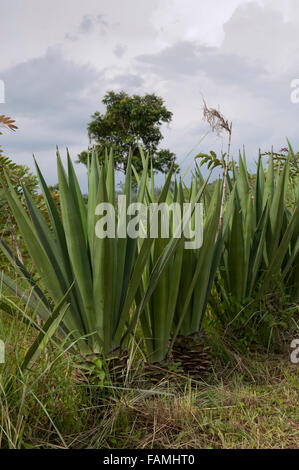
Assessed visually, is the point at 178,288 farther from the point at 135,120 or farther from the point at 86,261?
the point at 135,120

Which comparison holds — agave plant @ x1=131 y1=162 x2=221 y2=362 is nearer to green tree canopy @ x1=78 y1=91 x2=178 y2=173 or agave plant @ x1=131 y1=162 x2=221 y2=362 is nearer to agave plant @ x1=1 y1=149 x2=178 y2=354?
agave plant @ x1=1 y1=149 x2=178 y2=354

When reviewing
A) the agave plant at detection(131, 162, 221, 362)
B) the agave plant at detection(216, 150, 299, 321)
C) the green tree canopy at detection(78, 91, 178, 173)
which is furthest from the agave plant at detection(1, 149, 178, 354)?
the green tree canopy at detection(78, 91, 178, 173)

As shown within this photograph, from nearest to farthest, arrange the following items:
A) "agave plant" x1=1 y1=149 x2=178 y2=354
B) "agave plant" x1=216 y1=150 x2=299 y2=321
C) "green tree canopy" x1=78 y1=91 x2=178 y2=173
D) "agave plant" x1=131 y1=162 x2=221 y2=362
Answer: "agave plant" x1=1 y1=149 x2=178 y2=354
"agave plant" x1=131 y1=162 x2=221 y2=362
"agave plant" x1=216 y1=150 x2=299 y2=321
"green tree canopy" x1=78 y1=91 x2=178 y2=173

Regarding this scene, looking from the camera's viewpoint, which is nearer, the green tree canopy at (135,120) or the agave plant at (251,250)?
the agave plant at (251,250)

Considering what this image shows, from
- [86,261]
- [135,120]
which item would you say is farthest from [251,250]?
[135,120]

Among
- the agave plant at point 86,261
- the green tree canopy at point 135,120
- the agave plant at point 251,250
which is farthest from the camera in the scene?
the green tree canopy at point 135,120

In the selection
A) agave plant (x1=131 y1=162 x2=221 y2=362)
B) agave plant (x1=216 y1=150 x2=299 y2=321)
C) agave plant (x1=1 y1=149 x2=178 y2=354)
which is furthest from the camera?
agave plant (x1=216 y1=150 x2=299 y2=321)

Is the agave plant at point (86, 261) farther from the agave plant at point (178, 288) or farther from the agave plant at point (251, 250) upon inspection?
the agave plant at point (251, 250)

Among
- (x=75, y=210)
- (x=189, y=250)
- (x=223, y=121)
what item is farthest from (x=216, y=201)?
(x=223, y=121)

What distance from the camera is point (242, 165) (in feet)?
9.86

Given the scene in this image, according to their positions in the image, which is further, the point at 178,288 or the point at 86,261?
the point at 178,288

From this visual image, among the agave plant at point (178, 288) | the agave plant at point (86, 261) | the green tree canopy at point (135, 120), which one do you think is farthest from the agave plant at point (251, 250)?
the green tree canopy at point (135, 120)

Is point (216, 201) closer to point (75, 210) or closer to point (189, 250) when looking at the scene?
point (189, 250)

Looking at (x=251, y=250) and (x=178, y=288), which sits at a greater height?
(x=251, y=250)
